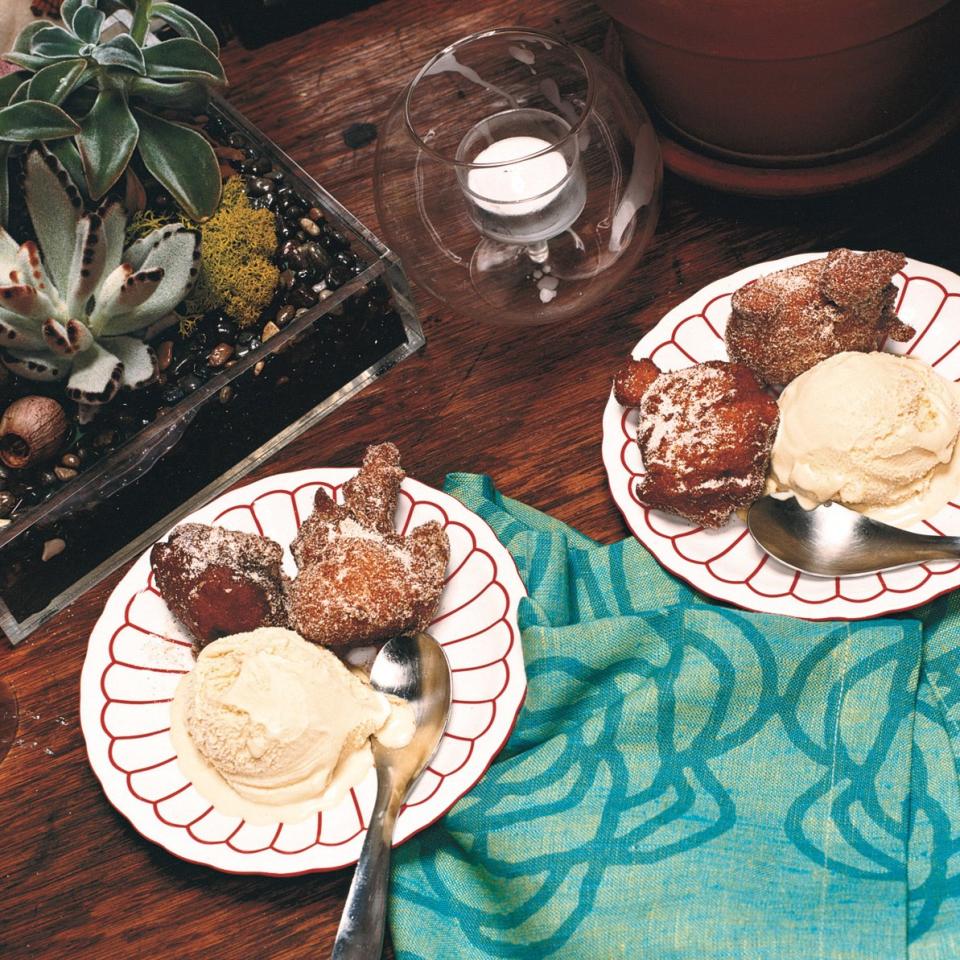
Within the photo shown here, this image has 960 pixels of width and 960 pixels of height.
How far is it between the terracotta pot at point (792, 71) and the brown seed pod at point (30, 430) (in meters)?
0.61

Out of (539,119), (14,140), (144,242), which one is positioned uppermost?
(14,140)

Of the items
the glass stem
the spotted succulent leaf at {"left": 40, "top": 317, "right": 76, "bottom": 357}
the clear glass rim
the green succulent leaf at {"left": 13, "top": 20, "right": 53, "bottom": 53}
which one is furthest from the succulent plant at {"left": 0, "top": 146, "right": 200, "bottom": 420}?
the glass stem

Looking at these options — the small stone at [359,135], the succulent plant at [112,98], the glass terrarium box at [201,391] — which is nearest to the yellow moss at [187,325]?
the glass terrarium box at [201,391]

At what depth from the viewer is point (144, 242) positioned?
A: 981 millimetres

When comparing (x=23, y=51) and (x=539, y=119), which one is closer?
(x=23, y=51)

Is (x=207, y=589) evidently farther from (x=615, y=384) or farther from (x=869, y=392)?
(x=869, y=392)

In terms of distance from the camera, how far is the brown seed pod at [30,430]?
39.3 inches

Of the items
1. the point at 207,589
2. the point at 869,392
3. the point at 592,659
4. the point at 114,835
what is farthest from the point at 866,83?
the point at 114,835

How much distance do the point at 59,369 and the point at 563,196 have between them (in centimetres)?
49

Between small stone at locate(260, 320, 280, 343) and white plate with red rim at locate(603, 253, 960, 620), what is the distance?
0.32 metres

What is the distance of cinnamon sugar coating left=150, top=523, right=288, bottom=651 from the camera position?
0.95 m

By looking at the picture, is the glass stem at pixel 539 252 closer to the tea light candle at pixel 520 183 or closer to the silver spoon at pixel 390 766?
the tea light candle at pixel 520 183

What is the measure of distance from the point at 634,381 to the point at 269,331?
Answer: 13.6 inches

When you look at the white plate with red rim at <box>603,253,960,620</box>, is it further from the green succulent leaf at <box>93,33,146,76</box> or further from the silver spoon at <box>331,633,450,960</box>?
the green succulent leaf at <box>93,33,146,76</box>
